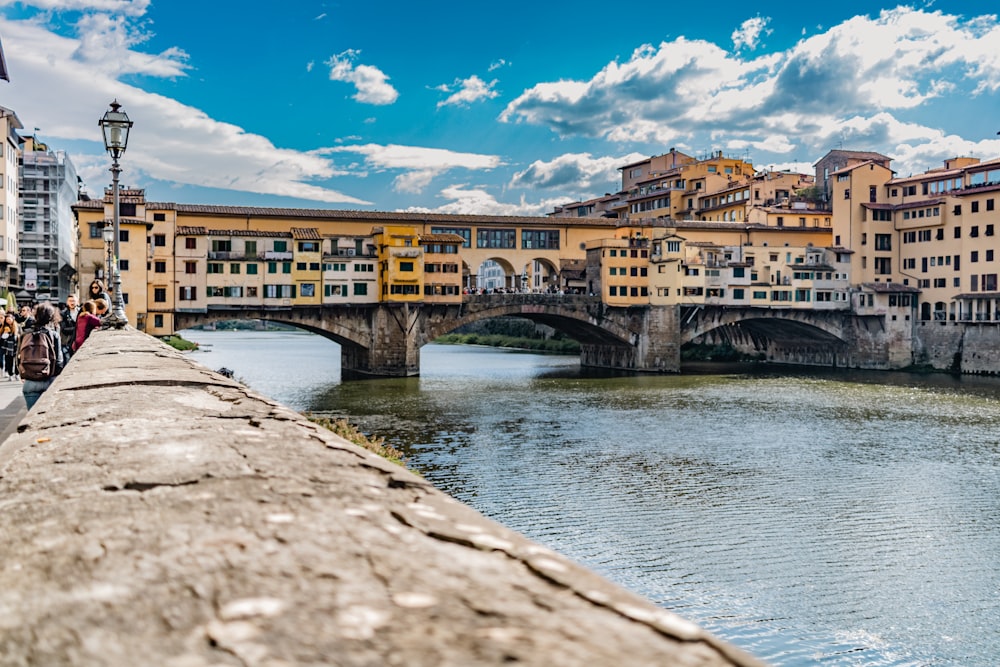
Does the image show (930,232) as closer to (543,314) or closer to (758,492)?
(543,314)

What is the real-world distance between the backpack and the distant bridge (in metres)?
36.8

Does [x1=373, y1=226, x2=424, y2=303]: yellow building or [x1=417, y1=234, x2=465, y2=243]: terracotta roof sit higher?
[x1=417, y1=234, x2=465, y2=243]: terracotta roof

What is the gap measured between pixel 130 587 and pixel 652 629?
975 millimetres

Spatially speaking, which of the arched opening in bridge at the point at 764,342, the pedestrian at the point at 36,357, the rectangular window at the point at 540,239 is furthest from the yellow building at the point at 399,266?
the pedestrian at the point at 36,357

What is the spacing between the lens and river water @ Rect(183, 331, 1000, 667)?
12227mm

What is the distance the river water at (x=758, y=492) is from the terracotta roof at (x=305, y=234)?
8.85 m

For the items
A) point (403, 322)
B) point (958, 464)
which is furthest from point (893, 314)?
point (958, 464)

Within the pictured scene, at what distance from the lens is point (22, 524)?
2.12 metres

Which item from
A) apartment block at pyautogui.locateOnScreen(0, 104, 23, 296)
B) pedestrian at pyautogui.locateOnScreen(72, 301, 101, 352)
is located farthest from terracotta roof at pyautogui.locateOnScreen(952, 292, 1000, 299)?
apartment block at pyautogui.locateOnScreen(0, 104, 23, 296)

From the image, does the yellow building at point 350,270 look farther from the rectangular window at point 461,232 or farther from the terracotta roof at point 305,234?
the rectangular window at point 461,232

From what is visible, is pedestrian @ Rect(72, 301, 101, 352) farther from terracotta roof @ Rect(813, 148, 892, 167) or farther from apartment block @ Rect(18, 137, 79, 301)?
terracotta roof @ Rect(813, 148, 892, 167)

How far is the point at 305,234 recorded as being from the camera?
4869 cm

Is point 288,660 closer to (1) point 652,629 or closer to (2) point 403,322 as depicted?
(1) point 652,629

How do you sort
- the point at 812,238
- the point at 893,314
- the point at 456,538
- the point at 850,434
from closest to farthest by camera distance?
the point at 456,538, the point at 850,434, the point at 893,314, the point at 812,238
